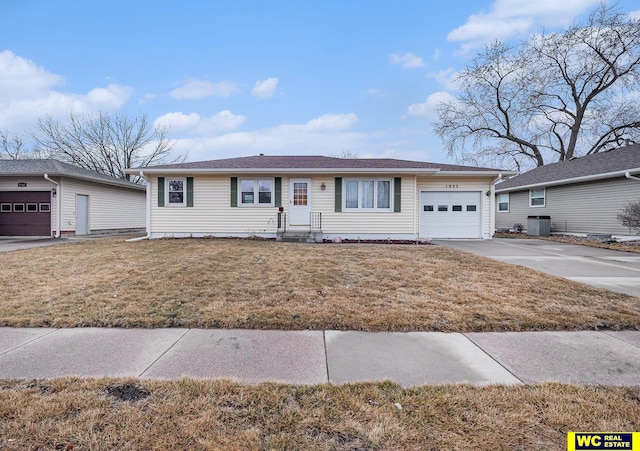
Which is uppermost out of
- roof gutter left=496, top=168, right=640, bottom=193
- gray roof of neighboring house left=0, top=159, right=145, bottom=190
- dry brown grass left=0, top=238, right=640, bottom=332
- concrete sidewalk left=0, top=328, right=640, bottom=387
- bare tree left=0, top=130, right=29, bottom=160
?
bare tree left=0, top=130, right=29, bottom=160

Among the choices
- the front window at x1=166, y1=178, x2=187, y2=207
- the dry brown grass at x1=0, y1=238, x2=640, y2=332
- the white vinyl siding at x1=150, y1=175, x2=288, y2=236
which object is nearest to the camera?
the dry brown grass at x1=0, y1=238, x2=640, y2=332

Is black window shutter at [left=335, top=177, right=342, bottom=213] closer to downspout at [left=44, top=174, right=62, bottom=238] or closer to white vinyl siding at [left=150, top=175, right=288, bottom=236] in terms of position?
white vinyl siding at [left=150, top=175, right=288, bottom=236]

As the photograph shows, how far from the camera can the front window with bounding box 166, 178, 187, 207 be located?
495 inches

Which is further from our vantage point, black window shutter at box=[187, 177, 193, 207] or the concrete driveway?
black window shutter at box=[187, 177, 193, 207]

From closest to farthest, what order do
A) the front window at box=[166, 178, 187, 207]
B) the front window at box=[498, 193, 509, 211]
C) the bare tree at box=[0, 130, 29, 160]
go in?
the front window at box=[166, 178, 187, 207]
the front window at box=[498, 193, 509, 211]
the bare tree at box=[0, 130, 29, 160]

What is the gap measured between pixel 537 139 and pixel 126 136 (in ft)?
118

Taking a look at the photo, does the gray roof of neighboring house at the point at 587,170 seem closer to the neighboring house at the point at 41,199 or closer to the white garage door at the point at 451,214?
the white garage door at the point at 451,214

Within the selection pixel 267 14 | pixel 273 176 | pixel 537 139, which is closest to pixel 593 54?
pixel 537 139

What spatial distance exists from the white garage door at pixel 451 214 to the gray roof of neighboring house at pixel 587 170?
5.34 meters

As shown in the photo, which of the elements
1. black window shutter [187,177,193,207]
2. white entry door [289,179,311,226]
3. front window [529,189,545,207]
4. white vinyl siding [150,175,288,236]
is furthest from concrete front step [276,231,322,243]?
front window [529,189,545,207]

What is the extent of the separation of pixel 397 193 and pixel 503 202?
491 inches

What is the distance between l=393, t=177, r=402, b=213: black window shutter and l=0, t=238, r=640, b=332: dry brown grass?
500 cm

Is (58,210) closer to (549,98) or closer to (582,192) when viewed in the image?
(582,192)

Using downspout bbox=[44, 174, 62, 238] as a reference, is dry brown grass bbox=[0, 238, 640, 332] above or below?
below
